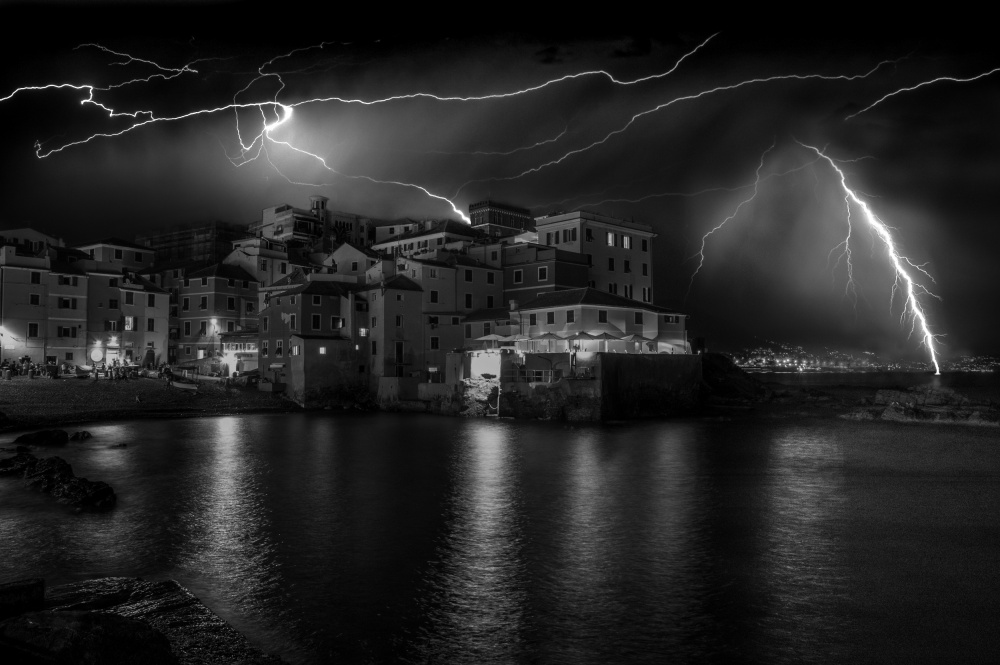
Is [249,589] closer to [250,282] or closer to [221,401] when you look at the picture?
[221,401]

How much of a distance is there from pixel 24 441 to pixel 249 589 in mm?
29609

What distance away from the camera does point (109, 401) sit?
5144cm

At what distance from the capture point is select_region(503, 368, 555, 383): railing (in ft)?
163

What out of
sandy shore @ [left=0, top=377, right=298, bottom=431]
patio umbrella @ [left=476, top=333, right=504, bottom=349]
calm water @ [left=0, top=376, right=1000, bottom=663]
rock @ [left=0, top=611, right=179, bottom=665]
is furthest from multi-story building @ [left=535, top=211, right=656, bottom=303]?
rock @ [left=0, top=611, right=179, bottom=665]

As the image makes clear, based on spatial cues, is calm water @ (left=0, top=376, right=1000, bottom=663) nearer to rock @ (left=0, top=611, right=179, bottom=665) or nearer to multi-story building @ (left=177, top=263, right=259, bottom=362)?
rock @ (left=0, top=611, right=179, bottom=665)

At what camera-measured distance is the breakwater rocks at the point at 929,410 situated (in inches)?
1900

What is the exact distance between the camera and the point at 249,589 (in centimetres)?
1471

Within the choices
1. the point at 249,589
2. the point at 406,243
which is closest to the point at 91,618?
the point at 249,589

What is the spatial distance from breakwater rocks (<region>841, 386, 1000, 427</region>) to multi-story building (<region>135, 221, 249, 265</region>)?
3182 inches

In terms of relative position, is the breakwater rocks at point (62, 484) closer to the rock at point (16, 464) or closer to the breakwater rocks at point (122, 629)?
the rock at point (16, 464)

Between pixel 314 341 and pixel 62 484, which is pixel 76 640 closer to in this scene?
pixel 62 484

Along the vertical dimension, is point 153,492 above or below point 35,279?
below

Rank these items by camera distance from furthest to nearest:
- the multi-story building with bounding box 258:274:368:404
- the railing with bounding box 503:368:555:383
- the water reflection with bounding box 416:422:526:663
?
the multi-story building with bounding box 258:274:368:404 < the railing with bounding box 503:368:555:383 < the water reflection with bounding box 416:422:526:663

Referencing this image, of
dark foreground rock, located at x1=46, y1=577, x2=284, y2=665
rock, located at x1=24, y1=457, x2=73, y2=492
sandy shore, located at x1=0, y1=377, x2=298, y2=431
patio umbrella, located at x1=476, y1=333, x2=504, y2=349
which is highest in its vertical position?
patio umbrella, located at x1=476, y1=333, x2=504, y2=349
